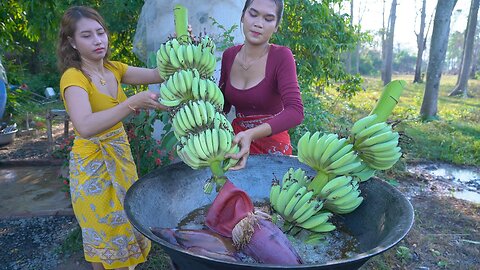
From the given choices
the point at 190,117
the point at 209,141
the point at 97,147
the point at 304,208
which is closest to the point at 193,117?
the point at 190,117

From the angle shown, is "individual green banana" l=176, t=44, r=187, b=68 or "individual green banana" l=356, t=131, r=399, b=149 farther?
"individual green banana" l=176, t=44, r=187, b=68

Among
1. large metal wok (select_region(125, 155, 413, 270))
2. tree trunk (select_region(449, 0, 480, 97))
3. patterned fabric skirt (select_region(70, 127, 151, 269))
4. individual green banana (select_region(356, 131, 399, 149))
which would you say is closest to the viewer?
large metal wok (select_region(125, 155, 413, 270))

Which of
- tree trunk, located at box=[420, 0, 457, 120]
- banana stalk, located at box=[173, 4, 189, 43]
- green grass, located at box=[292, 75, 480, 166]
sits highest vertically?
banana stalk, located at box=[173, 4, 189, 43]

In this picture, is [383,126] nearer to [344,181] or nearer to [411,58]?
[344,181]

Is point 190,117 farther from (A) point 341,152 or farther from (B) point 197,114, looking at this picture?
(A) point 341,152

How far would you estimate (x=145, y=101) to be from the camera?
1.74 meters

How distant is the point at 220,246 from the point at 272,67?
42.0 inches

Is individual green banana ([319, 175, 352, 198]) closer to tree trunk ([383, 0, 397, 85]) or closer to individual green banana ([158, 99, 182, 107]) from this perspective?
individual green banana ([158, 99, 182, 107])

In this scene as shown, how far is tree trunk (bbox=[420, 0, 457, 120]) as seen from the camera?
8.53m

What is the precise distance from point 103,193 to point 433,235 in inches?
126

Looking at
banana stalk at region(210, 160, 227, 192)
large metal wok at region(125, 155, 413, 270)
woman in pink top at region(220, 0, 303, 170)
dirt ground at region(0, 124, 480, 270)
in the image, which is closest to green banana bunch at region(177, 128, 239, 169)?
banana stalk at region(210, 160, 227, 192)

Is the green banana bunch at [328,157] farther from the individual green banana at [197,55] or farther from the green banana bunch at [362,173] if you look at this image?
the individual green banana at [197,55]

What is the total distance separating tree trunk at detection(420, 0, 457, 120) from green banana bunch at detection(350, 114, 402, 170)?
336 inches

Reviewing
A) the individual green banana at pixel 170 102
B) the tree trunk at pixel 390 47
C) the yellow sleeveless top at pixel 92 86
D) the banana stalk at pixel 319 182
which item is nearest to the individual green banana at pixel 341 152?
the banana stalk at pixel 319 182
